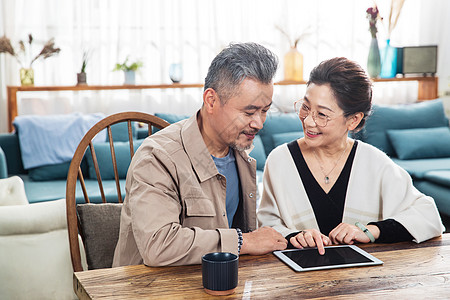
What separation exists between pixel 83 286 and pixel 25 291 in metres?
0.72

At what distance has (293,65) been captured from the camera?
464cm

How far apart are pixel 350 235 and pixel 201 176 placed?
0.44 m

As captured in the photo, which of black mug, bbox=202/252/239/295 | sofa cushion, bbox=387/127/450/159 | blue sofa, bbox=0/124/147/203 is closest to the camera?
black mug, bbox=202/252/239/295

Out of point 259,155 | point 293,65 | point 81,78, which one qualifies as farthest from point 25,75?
point 293,65

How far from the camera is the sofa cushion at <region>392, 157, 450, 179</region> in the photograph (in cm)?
382

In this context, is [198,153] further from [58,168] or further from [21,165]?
[21,165]

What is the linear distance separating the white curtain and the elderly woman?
9.38ft

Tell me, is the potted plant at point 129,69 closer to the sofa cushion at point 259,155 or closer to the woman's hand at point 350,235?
the sofa cushion at point 259,155

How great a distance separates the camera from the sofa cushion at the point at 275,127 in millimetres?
4094

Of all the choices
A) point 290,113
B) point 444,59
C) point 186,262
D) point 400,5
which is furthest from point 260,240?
point 444,59

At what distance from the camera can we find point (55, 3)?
4160 millimetres

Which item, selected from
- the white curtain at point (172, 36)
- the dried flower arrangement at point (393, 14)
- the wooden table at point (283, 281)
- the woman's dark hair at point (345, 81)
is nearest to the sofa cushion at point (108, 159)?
the white curtain at point (172, 36)

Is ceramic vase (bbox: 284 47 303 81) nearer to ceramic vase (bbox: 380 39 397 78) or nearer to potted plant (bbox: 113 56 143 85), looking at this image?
ceramic vase (bbox: 380 39 397 78)

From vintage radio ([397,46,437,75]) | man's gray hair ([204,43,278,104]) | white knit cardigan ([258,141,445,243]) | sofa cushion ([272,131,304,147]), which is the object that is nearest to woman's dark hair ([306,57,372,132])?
white knit cardigan ([258,141,445,243])
